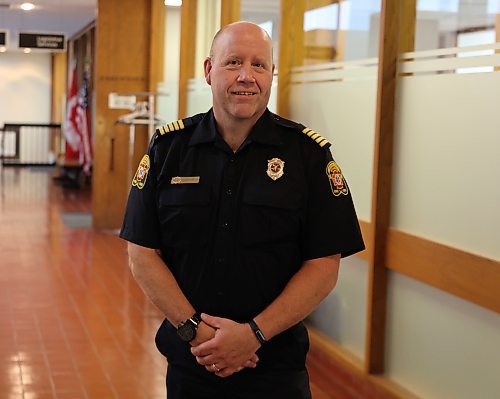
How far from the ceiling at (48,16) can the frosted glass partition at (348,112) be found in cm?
788

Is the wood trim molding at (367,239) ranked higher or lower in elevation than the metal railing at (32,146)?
higher

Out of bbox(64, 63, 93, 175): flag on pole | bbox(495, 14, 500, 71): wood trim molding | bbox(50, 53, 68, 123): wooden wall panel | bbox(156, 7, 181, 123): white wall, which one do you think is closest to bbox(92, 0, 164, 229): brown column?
bbox(156, 7, 181, 123): white wall

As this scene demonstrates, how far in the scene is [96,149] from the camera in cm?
1037

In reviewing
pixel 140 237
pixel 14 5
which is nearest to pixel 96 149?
pixel 14 5

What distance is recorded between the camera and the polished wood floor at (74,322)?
4.57m

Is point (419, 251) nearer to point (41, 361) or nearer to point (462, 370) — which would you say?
point (462, 370)

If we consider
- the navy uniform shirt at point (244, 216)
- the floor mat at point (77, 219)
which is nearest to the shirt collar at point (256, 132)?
the navy uniform shirt at point (244, 216)

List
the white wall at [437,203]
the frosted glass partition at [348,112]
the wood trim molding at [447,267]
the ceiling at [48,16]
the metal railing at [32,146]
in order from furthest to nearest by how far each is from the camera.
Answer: the metal railing at [32,146]
the ceiling at [48,16]
the frosted glass partition at [348,112]
the white wall at [437,203]
the wood trim molding at [447,267]

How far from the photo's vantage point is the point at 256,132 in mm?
2217

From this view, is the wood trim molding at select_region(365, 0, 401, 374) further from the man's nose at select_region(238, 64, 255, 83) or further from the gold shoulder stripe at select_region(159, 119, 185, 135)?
the man's nose at select_region(238, 64, 255, 83)

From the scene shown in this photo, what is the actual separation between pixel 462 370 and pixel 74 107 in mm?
13128

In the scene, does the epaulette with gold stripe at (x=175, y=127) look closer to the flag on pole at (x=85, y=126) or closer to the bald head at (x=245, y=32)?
the bald head at (x=245, y=32)

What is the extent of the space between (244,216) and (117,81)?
829 cm

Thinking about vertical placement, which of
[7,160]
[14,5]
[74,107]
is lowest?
[7,160]
